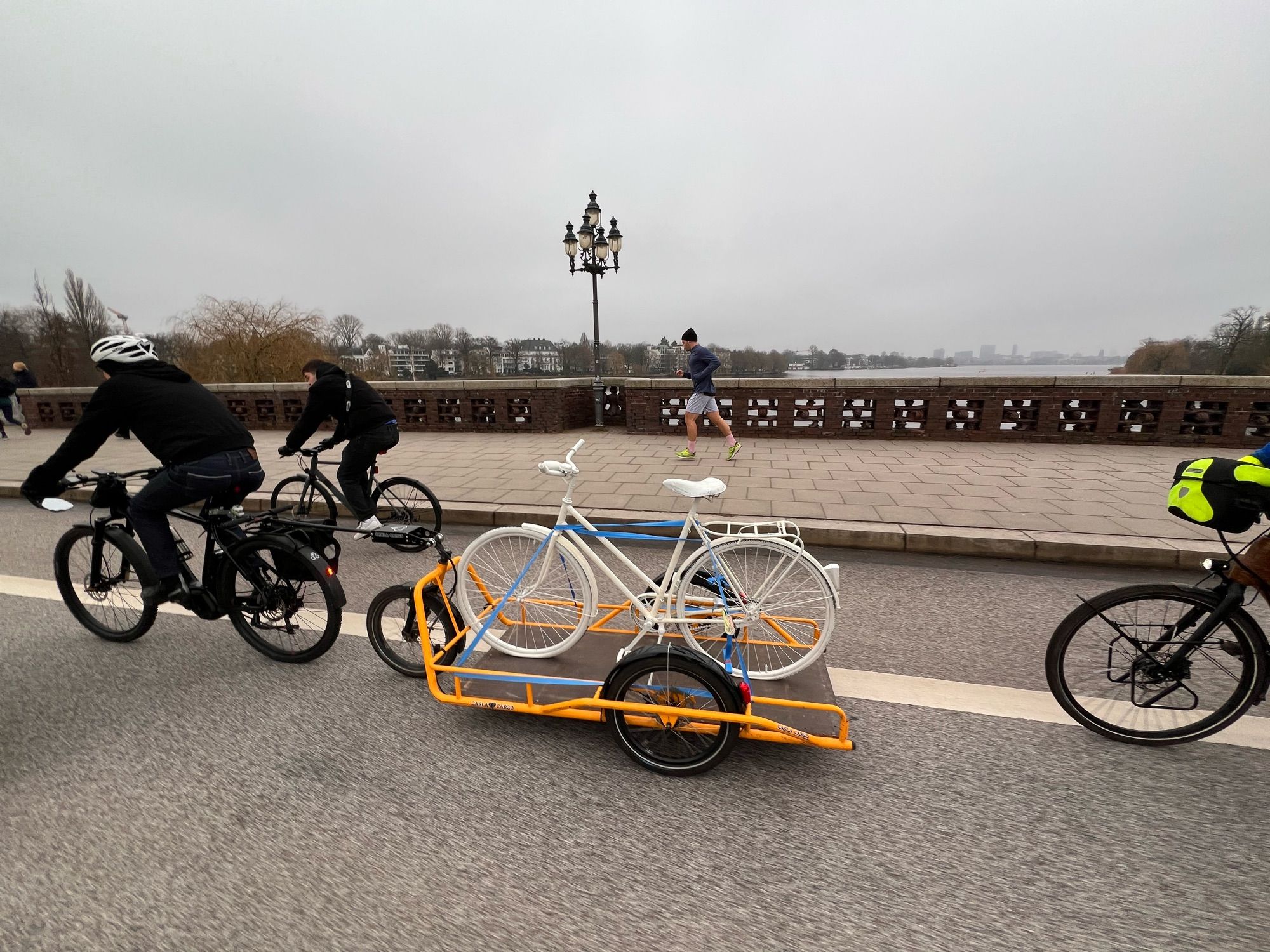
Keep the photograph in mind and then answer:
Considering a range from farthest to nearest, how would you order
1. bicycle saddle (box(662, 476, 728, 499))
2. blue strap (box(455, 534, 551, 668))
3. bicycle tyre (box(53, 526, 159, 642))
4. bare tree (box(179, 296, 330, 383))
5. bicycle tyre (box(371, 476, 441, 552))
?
bare tree (box(179, 296, 330, 383)), bicycle tyre (box(371, 476, 441, 552)), bicycle tyre (box(53, 526, 159, 642)), blue strap (box(455, 534, 551, 668)), bicycle saddle (box(662, 476, 728, 499))

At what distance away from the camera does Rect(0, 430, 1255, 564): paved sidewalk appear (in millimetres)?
4871

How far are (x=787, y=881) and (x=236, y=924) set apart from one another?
176 cm

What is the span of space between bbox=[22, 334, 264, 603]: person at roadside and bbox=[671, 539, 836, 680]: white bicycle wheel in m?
2.81

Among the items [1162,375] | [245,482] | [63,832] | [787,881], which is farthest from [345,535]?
[1162,375]

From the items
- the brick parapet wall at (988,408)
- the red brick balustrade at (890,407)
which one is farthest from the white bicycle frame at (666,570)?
the brick parapet wall at (988,408)

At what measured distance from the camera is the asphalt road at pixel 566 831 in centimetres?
162

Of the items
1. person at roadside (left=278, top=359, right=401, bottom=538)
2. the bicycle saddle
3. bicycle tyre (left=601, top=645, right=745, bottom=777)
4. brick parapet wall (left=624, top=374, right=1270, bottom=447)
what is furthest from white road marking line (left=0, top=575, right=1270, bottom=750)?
brick parapet wall (left=624, top=374, right=1270, bottom=447)

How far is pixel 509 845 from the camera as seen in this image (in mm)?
1906

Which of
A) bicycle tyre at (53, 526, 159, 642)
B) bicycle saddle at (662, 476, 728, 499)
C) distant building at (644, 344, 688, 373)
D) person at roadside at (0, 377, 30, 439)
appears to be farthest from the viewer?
distant building at (644, 344, 688, 373)

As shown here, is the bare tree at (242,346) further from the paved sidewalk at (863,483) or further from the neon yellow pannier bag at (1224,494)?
the neon yellow pannier bag at (1224,494)

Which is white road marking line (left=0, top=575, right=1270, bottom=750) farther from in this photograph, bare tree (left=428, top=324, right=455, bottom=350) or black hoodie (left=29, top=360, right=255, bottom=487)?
bare tree (left=428, top=324, right=455, bottom=350)

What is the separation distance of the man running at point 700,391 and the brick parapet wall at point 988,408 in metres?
2.06

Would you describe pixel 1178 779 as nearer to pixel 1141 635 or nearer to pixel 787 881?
pixel 1141 635

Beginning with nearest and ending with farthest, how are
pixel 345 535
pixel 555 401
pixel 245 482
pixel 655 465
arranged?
pixel 245 482 < pixel 345 535 < pixel 655 465 < pixel 555 401
